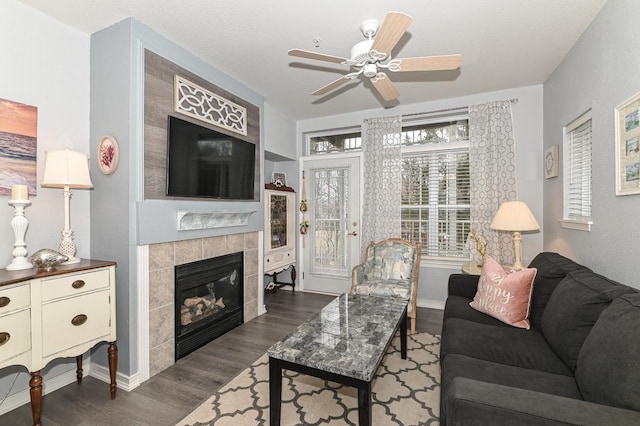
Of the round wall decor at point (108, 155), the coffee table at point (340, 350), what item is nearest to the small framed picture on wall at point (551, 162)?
the coffee table at point (340, 350)

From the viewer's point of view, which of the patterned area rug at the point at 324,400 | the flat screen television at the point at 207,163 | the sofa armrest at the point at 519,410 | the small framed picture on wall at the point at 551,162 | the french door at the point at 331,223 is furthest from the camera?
the french door at the point at 331,223

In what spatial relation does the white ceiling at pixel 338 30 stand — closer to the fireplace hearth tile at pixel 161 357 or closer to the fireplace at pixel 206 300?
the fireplace at pixel 206 300

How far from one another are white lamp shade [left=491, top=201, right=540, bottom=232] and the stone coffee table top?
1.28m

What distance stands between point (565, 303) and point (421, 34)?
2.20 metres

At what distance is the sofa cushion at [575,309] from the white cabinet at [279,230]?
120 inches

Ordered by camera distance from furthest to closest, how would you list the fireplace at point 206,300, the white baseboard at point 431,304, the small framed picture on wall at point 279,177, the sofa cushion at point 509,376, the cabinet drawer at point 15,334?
the small framed picture on wall at point 279,177 < the white baseboard at point 431,304 < the fireplace at point 206,300 < the cabinet drawer at point 15,334 < the sofa cushion at point 509,376

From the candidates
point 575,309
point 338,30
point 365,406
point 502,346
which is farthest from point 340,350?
point 338,30

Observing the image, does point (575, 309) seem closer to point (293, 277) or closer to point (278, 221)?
point (278, 221)

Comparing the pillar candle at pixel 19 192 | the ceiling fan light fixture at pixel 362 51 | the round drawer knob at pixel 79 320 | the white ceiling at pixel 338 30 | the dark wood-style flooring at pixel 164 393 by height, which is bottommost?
the dark wood-style flooring at pixel 164 393

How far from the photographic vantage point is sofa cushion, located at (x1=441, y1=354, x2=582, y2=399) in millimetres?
1382

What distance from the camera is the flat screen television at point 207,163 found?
2.53 metres

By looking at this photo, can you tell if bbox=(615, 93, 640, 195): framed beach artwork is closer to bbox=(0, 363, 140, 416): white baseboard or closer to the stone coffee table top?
the stone coffee table top

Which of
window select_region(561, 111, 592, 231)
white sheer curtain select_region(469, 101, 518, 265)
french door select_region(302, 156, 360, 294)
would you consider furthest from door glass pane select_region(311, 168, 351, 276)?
window select_region(561, 111, 592, 231)

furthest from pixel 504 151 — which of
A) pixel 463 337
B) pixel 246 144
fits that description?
pixel 246 144
